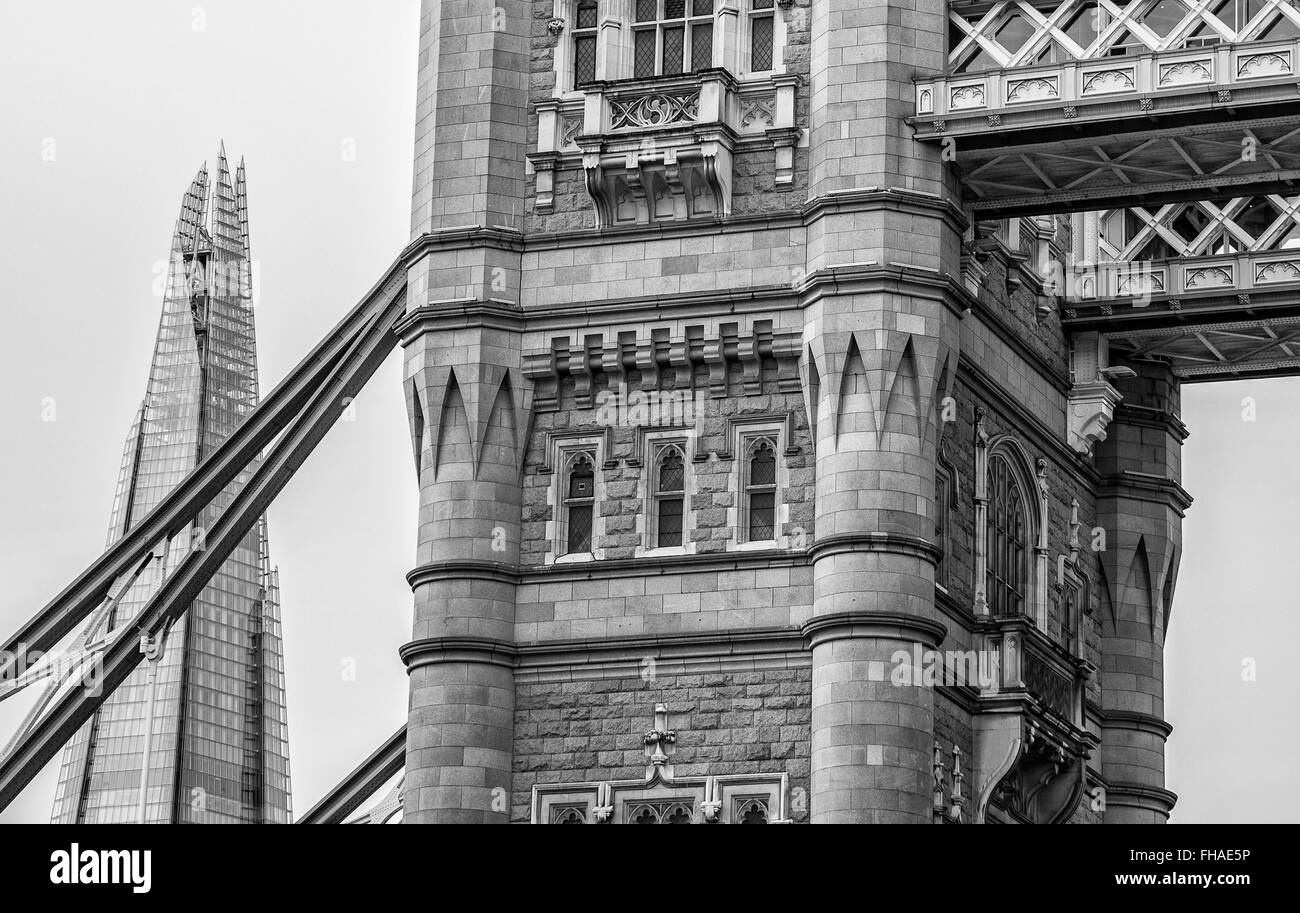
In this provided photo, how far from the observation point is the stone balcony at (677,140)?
1820 inches

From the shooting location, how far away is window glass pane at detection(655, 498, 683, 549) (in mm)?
45656

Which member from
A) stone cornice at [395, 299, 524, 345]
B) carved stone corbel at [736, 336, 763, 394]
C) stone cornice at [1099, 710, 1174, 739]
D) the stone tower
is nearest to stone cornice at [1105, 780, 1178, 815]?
stone cornice at [1099, 710, 1174, 739]

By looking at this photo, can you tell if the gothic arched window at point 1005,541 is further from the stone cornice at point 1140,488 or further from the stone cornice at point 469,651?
the stone cornice at point 469,651

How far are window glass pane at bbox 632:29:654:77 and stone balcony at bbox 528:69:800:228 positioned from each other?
85cm

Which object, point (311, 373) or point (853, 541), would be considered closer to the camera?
point (853, 541)

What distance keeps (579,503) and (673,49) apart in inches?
281

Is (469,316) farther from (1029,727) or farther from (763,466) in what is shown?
(1029,727)

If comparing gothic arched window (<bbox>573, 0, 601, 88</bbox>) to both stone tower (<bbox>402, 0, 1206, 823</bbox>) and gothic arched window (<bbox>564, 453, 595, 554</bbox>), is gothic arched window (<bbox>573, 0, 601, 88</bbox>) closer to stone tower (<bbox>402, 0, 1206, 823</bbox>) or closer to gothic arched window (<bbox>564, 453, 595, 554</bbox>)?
stone tower (<bbox>402, 0, 1206, 823</bbox>)

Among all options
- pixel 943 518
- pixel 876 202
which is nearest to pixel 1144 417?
pixel 943 518

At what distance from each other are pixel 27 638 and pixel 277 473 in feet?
15.6

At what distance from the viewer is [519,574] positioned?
4588cm

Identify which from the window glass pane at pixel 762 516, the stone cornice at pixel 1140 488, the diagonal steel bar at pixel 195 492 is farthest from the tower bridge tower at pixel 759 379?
the stone cornice at pixel 1140 488
